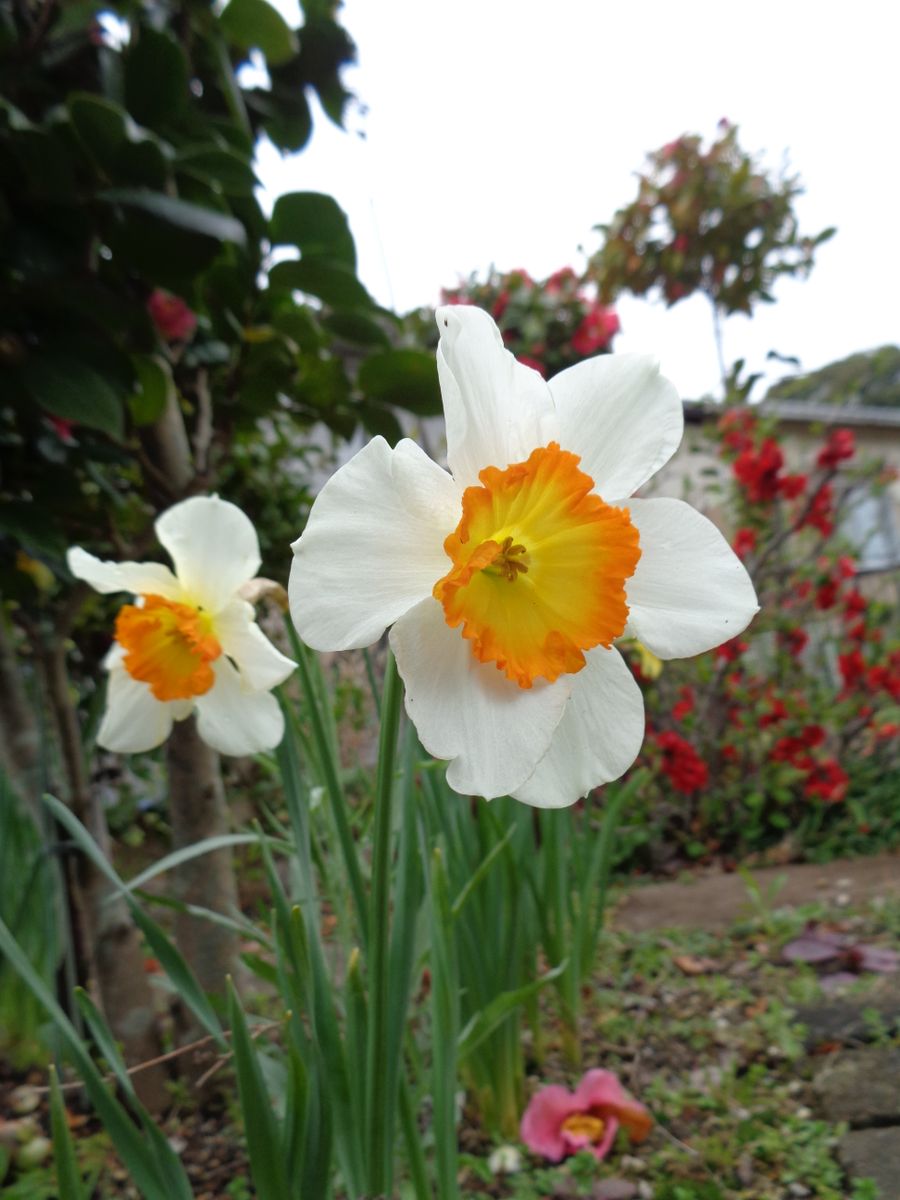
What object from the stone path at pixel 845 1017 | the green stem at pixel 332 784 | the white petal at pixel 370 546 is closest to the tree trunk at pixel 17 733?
the green stem at pixel 332 784

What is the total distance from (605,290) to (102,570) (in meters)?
4.93

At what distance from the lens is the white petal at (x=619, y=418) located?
0.55m

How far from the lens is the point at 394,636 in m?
0.51

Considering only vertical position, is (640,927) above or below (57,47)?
below

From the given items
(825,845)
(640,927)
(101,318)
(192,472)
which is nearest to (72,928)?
(192,472)

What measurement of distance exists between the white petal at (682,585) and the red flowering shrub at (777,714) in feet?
7.79

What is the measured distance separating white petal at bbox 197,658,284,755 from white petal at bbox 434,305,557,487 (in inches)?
14.7

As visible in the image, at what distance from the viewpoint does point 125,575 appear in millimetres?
886

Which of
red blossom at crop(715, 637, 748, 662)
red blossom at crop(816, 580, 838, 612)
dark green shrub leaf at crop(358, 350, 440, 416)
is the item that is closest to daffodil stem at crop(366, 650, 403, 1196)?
dark green shrub leaf at crop(358, 350, 440, 416)

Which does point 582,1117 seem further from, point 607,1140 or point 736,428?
point 736,428

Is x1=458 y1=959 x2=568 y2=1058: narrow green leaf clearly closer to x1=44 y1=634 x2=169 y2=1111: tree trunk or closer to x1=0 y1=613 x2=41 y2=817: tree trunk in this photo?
x1=44 y1=634 x2=169 y2=1111: tree trunk

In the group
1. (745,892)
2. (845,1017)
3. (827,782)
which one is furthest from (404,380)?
(827,782)

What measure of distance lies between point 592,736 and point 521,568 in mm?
128

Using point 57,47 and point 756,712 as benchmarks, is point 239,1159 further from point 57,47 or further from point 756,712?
point 756,712
